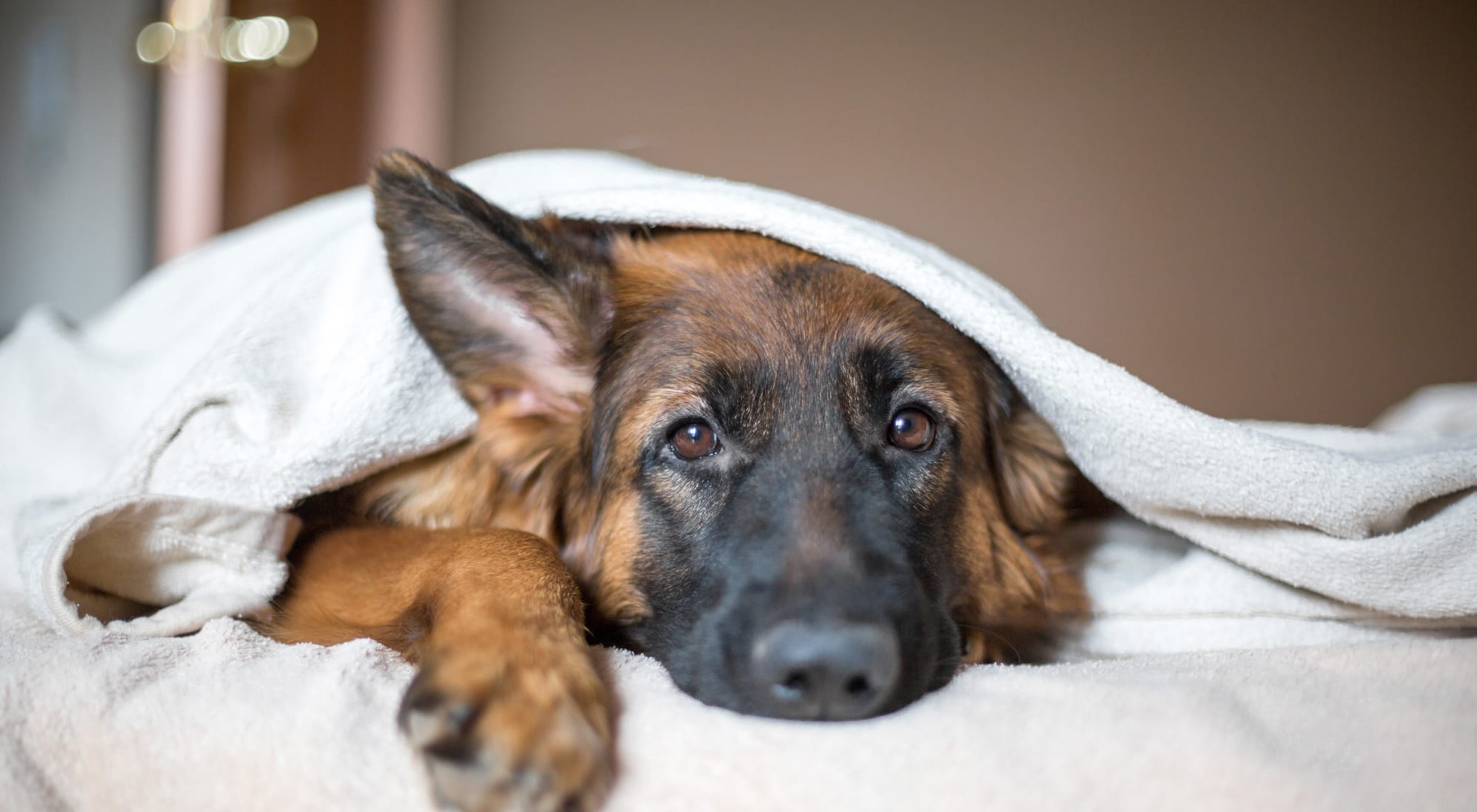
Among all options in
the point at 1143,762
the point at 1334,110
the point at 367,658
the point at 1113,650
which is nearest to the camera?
the point at 1143,762

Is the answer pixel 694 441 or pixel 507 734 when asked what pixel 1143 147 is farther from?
pixel 507 734

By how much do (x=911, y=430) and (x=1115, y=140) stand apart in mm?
4304

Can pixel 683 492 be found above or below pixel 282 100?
below

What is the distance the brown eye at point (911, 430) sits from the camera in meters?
1.52

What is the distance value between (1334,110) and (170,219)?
20.1ft

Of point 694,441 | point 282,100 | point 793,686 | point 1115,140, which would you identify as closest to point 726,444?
point 694,441

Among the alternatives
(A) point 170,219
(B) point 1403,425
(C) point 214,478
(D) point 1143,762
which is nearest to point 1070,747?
(D) point 1143,762

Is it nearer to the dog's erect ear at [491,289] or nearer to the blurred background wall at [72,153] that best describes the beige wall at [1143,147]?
the blurred background wall at [72,153]

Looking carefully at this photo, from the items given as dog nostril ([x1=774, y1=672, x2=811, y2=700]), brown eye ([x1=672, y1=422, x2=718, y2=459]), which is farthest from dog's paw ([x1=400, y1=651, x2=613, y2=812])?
brown eye ([x1=672, y1=422, x2=718, y2=459])

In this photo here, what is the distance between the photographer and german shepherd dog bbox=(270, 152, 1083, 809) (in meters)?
1.09

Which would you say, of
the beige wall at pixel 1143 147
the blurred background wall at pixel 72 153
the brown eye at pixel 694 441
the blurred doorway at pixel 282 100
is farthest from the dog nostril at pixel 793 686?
the beige wall at pixel 1143 147

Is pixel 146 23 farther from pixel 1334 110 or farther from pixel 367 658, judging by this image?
pixel 1334 110

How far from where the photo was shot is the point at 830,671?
1044 mm

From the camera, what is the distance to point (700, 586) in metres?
1.39
